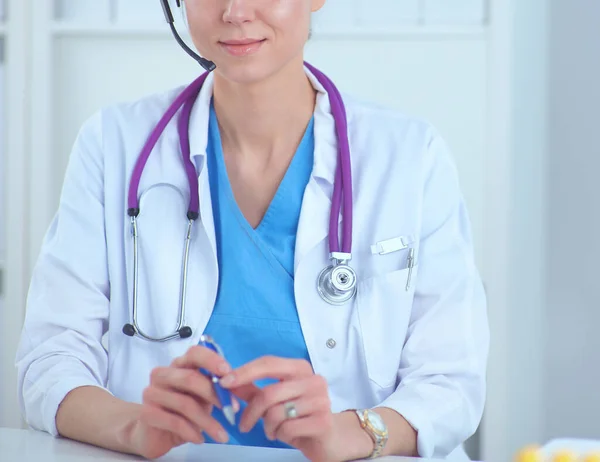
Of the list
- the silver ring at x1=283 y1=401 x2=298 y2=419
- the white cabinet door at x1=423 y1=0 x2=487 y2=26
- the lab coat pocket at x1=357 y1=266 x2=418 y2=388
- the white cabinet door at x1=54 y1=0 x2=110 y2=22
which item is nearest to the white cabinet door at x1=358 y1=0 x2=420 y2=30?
the white cabinet door at x1=423 y1=0 x2=487 y2=26

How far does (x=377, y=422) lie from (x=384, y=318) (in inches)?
9.5

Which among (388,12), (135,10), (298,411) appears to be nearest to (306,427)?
(298,411)

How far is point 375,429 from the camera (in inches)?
41.3

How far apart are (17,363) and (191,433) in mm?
413

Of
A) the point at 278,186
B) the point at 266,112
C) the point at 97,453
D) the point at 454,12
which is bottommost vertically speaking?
the point at 97,453

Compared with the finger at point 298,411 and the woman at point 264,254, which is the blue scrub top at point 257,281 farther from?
the finger at point 298,411

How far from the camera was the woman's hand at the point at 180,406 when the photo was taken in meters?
0.92

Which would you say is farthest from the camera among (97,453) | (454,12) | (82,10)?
(82,10)

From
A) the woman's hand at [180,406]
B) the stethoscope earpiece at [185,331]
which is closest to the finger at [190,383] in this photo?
the woman's hand at [180,406]

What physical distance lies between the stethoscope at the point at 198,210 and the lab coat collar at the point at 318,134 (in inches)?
0.4

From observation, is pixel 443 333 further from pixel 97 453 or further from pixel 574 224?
pixel 574 224

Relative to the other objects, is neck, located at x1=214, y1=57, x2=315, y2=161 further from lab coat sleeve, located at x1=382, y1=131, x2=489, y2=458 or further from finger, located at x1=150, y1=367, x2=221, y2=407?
finger, located at x1=150, y1=367, x2=221, y2=407

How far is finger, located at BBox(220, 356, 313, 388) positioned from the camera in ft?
2.95

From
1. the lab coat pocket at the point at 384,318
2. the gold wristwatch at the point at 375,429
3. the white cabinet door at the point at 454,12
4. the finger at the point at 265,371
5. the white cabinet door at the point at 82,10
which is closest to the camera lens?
the finger at the point at 265,371
